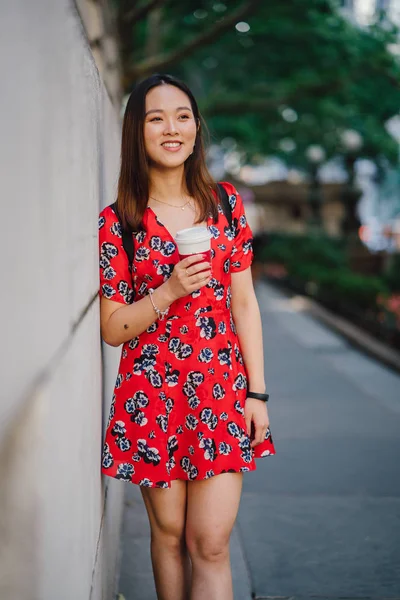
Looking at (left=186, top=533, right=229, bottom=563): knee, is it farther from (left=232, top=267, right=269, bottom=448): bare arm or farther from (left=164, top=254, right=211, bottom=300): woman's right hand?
(left=164, top=254, right=211, bottom=300): woman's right hand

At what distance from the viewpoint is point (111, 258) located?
2.53 metres

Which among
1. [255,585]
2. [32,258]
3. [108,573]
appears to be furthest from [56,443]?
[255,585]

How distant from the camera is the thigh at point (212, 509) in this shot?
2484 millimetres

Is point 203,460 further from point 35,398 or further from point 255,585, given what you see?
point 255,585

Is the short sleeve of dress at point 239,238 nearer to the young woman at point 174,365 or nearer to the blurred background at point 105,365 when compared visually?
the young woman at point 174,365

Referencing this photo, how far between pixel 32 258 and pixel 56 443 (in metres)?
0.42

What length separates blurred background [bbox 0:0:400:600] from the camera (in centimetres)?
124

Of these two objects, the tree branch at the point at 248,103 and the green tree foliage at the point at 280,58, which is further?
the tree branch at the point at 248,103

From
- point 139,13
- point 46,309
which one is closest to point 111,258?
point 46,309

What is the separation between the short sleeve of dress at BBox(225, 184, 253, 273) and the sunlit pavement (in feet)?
5.28

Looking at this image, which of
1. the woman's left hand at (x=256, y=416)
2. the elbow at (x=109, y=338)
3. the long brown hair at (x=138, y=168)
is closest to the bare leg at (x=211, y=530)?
the woman's left hand at (x=256, y=416)

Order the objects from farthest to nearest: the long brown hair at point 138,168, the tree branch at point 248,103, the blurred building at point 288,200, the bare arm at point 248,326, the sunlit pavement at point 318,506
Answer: the blurred building at point 288,200, the tree branch at point 248,103, the sunlit pavement at point 318,506, the bare arm at point 248,326, the long brown hair at point 138,168

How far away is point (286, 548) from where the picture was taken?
4.04 meters

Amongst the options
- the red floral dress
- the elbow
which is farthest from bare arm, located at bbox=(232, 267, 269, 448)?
the elbow
